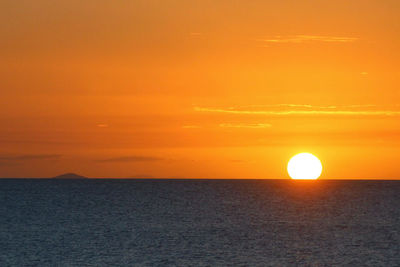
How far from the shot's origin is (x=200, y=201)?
146m

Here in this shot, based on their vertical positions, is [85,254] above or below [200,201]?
below

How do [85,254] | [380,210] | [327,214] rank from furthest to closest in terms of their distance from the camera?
1. [380,210]
2. [327,214]
3. [85,254]

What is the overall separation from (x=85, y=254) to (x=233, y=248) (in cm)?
1399

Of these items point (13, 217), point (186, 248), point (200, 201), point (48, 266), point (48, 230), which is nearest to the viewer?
point (48, 266)

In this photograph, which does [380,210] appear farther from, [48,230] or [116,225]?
[48,230]

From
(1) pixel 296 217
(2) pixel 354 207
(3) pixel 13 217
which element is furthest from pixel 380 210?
(3) pixel 13 217

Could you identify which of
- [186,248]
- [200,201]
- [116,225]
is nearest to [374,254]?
[186,248]

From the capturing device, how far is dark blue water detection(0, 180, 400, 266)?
59.0m

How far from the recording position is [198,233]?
8131 cm

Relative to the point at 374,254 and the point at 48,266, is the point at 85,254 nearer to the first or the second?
the point at 48,266

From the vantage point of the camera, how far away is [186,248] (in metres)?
65.8

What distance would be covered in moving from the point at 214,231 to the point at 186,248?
62.4 feet

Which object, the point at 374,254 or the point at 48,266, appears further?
the point at 374,254

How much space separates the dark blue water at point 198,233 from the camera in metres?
59.0
